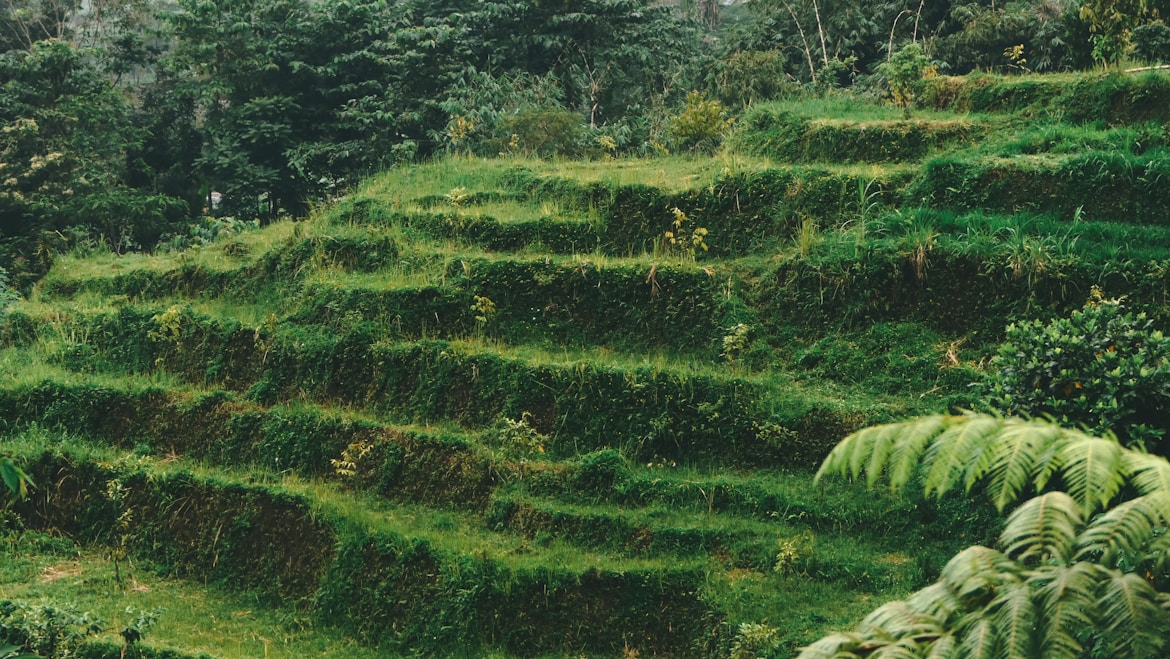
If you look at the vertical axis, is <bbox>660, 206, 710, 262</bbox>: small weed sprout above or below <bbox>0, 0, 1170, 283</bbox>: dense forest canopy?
below

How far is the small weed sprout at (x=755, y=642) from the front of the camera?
631 centimetres

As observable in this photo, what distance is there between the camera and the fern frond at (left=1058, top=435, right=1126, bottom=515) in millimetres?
3191

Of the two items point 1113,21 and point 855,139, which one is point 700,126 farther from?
point 1113,21

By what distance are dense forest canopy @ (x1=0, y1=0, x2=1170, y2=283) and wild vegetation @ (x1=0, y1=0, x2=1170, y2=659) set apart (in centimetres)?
234

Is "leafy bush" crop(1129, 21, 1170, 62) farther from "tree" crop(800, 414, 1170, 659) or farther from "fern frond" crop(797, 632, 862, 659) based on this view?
"fern frond" crop(797, 632, 862, 659)

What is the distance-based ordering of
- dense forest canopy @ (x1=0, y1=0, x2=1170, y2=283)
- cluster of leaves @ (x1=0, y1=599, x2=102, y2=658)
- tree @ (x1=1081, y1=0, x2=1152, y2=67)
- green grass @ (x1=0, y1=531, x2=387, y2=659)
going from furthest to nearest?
dense forest canopy @ (x1=0, y1=0, x2=1170, y2=283), tree @ (x1=1081, y1=0, x2=1152, y2=67), green grass @ (x1=0, y1=531, x2=387, y2=659), cluster of leaves @ (x1=0, y1=599, x2=102, y2=658)

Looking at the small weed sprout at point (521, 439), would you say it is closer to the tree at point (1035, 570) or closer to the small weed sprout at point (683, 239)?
the small weed sprout at point (683, 239)

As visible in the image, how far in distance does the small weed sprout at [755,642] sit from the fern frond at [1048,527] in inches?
123

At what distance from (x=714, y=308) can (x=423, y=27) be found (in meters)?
12.0

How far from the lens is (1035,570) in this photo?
3455 mm

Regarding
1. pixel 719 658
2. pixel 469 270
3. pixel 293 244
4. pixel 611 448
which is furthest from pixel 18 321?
pixel 719 658

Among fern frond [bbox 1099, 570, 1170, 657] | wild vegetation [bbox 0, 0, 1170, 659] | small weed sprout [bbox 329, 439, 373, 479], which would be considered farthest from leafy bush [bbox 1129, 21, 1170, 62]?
fern frond [bbox 1099, 570, 1170, 657]

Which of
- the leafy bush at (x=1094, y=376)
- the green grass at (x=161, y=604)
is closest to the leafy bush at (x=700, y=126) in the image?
the leafy bush at (x=1094, y=376)

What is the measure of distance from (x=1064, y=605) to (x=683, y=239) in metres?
8.12
